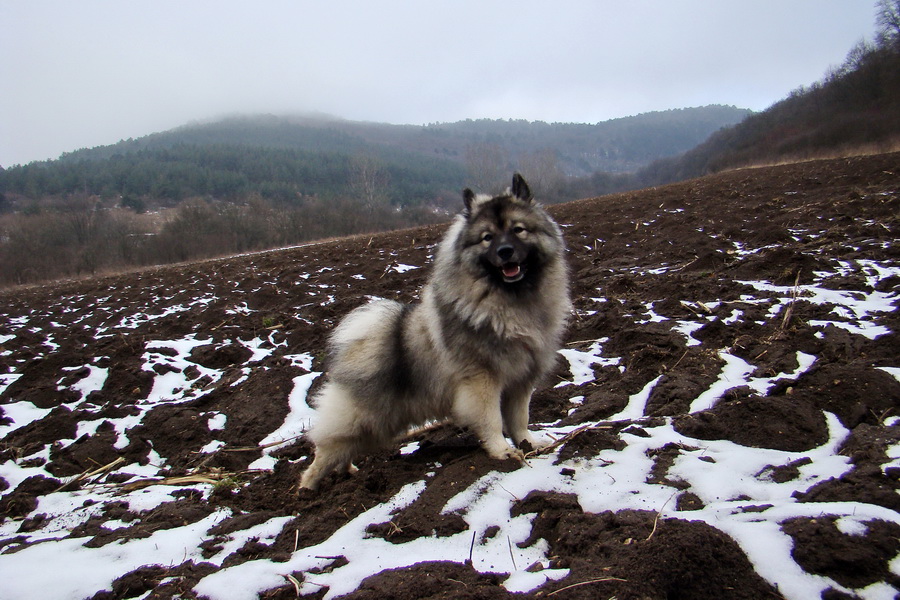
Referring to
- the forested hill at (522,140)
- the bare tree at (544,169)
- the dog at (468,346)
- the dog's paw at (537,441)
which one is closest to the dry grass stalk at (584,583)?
the dog at (468,346)

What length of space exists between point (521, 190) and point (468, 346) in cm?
130

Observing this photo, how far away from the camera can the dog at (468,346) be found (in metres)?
3.04

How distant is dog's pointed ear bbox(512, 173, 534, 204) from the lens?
3436 mm

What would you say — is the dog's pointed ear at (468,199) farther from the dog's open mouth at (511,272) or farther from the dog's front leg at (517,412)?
the dog's front leg at (517,412)

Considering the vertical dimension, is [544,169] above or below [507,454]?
above

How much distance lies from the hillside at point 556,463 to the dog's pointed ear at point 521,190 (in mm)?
1759

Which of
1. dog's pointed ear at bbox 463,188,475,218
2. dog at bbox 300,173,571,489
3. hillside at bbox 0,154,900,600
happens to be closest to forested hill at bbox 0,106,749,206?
hillside at bbox 0,154,900,600

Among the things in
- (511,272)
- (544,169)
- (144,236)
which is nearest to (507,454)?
(511,272)

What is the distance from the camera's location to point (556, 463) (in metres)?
2.72

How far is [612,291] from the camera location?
665 cm

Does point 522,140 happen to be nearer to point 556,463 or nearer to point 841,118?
point 841,118

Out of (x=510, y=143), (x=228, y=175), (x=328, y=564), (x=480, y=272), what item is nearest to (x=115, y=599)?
(x=328, y=564)

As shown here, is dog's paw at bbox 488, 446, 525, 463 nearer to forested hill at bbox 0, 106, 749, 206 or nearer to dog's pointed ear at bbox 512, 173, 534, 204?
dog's pointed ear at bbox 512, 173, 534, 204

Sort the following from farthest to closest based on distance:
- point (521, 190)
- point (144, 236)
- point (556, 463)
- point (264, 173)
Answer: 1. point (264, 173)
2. point (144, 236)
3. point (521, 190)
4. point (556, 463)
